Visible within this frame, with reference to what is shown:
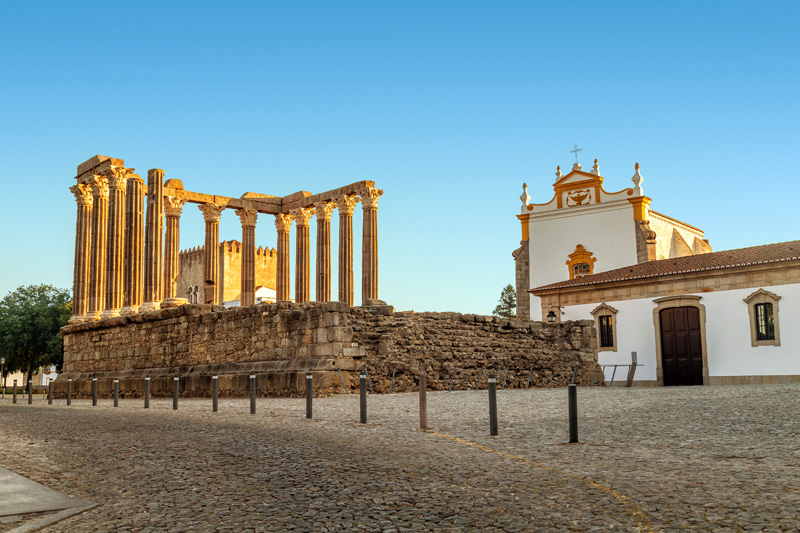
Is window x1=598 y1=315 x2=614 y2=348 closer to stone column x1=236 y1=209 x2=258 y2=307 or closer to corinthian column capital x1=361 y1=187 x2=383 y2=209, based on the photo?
corinthian column capital x1=361 y1=187 x2=383 y2=209

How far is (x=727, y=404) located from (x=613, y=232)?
28.6 meters

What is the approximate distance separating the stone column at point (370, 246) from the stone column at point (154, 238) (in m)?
7.91

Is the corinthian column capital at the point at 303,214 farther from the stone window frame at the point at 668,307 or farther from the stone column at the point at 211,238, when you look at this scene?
the stone window frame at the point at 668,307

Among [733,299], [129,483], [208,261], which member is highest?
[208,261]

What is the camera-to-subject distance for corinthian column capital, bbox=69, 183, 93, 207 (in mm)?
31797

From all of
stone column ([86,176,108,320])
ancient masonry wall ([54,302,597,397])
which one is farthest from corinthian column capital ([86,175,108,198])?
ancient masonry wall ([54,302,597,397])

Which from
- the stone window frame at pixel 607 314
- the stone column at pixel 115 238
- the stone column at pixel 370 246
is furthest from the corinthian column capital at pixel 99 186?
the stone window frame at pixel 607 314

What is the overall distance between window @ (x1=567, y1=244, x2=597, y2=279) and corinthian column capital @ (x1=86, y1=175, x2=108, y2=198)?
23.5m

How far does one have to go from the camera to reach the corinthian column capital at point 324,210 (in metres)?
34.2

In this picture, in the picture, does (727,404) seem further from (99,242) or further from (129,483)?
(99,242)

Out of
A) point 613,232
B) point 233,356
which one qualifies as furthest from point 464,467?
point 613,232

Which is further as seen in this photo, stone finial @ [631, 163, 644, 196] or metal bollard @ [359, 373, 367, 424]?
stone finial @ [631, 163, 644, 196]

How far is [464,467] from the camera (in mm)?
6824

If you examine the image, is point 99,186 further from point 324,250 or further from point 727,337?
point 727,337
